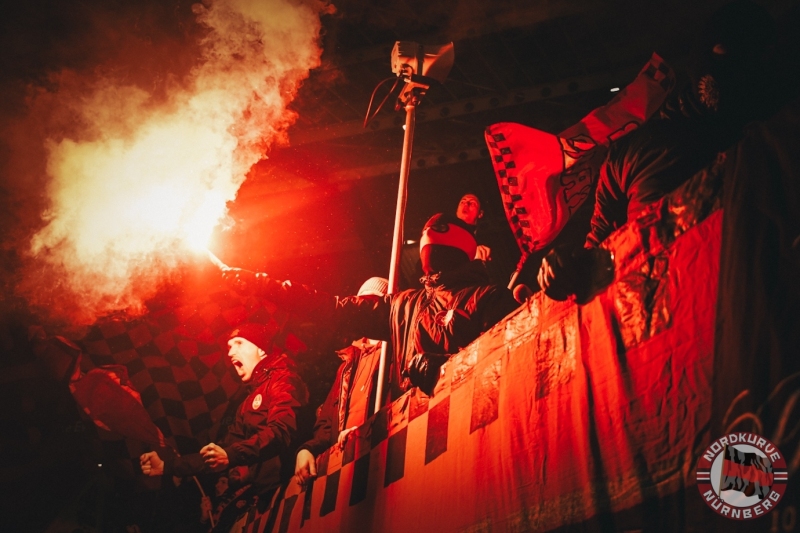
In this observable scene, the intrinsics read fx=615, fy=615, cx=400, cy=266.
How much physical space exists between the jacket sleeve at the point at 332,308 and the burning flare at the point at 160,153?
125cm

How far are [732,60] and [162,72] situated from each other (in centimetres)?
366

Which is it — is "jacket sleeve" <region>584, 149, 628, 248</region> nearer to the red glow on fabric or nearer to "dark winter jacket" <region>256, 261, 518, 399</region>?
"dark winter jacket" <region>256, 261, 518, 399</region>

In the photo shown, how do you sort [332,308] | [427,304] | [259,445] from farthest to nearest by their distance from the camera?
1. [259,445]
2. [332,308]
3. [427,304]

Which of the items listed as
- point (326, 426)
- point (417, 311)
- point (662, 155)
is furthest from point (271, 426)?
point (662, 155)

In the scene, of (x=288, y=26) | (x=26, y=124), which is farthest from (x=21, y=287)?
(x=288, y=26)

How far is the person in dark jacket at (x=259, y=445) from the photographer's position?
318 centimetres

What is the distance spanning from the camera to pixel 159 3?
409 centimetres

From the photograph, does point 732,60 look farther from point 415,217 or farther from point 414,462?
point 415,217

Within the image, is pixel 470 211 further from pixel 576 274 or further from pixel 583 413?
pixel 583 413

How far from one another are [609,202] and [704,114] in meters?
0.39

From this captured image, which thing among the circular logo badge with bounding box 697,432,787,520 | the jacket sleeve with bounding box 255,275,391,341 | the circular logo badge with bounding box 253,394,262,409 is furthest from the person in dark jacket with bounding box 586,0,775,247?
the circular logo badge with bounding box 253,394,262,409

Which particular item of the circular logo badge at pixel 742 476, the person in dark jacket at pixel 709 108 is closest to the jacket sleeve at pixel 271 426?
the person in dark jacket at pixel 709 108

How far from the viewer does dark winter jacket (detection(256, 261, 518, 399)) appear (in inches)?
103

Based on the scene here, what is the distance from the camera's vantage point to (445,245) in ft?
9.78
